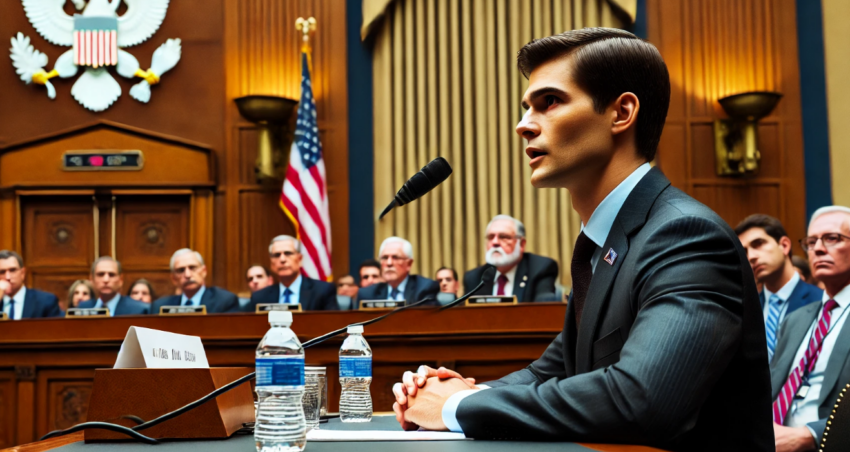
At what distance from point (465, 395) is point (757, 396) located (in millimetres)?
478

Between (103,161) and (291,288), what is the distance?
2891 millimetres

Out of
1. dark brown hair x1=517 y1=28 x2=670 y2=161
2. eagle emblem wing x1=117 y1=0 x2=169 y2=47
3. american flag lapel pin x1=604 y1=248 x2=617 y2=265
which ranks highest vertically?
eagle emblem wing x1=117 y1=0 x2=169 y2=47

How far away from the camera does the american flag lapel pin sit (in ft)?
5.05

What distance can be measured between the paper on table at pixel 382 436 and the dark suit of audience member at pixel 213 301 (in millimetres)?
4964

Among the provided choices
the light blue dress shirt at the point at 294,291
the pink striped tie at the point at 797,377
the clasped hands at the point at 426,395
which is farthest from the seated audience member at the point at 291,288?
the clasped hands at the point at 426,395

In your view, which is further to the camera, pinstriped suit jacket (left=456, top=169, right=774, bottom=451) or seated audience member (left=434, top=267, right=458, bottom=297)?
seated audience member (left=434, top=267, right=458, bottom=297)

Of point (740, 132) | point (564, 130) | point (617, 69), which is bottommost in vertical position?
point (564, 130)

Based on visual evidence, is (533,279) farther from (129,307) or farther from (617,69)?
(617,69)

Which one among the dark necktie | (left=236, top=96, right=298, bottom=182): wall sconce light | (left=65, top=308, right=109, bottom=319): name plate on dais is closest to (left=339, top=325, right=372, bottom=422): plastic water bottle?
the dark necktie

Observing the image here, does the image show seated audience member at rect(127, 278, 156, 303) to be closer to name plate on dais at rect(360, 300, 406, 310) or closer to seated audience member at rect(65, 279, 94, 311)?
seated audience member at rect(65, 279, 94, 311)

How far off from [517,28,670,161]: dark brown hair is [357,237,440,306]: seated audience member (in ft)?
15.6

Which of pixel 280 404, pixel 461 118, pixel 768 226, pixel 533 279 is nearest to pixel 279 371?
pixel 280 404

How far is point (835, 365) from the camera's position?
317cm

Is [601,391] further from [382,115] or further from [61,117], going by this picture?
[61,117]
